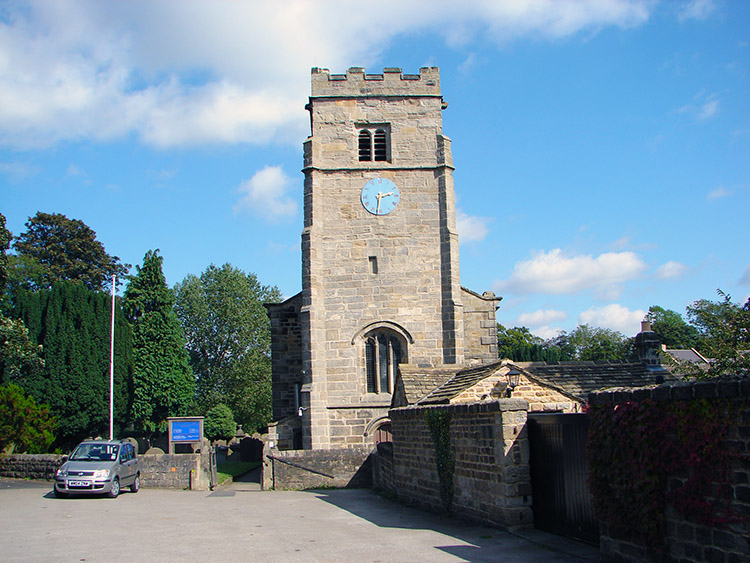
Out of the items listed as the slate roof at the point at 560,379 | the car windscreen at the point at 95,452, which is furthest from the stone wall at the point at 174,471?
the slate roof at the point at 560,379

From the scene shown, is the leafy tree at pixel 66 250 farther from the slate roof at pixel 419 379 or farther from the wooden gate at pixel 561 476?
the wooden gate at pixel 561 476

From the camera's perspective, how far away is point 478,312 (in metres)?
26.0

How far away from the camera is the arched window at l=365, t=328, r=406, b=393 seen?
23.9m

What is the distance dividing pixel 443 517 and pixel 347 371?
1261cm

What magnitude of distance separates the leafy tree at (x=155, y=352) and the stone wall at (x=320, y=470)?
18.5 metres

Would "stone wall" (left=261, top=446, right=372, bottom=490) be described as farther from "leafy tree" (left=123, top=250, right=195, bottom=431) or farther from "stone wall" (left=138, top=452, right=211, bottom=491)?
"leafy tree" (left=123, top=250, right=195, bottom=431)

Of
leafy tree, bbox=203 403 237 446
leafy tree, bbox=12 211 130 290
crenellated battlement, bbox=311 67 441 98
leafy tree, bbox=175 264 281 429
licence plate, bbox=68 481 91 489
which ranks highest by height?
crenellated battlement, bbox=311 67 441 98

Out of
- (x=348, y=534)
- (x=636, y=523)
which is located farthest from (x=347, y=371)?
(x=636, y=523)

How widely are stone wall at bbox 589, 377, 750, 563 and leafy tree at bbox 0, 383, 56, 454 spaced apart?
2086cm

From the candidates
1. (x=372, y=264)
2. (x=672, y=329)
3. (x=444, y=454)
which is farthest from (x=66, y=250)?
(x=672, y=329)

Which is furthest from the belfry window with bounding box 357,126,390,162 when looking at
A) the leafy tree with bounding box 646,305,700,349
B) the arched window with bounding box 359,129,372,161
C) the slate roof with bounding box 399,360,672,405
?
the leafy tree with bounding box 646,305,700,349

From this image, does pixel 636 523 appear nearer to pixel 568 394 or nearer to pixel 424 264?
pixel 568 394

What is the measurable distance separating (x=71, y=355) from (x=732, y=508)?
92.7 feet

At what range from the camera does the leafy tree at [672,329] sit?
240ft
